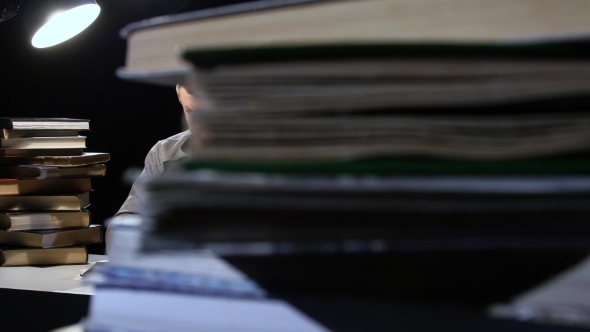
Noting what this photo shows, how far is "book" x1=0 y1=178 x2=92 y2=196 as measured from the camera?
1.50 meters

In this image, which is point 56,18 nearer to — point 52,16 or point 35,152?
point 52,16

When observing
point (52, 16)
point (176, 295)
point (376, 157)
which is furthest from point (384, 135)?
point (52, 16)

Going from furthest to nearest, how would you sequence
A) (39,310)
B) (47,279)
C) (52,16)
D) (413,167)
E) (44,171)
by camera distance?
(44,171), (52,16), (47,279), (39,310), (413,167)

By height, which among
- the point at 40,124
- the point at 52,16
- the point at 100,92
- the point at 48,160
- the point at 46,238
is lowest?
the point at 46,238

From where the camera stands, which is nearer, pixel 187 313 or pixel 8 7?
pixel 187 313

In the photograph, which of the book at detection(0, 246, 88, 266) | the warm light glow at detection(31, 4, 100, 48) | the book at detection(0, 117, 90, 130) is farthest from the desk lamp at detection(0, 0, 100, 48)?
the book at detection(0, 246, 88, 266)

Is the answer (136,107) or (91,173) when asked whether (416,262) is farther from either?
(136,107)

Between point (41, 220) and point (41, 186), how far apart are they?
11 centimetres

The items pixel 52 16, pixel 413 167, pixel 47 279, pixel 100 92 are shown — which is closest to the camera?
pixel 413 167

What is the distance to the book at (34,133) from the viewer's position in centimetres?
154

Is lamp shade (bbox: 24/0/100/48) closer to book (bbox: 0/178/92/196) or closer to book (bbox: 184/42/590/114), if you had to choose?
book (bbox: 0/178/92/196)

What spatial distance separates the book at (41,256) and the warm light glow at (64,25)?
59 centimetres

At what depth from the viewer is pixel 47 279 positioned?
1.12 metres

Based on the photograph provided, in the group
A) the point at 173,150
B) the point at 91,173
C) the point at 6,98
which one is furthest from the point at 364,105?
the point at 6,98
